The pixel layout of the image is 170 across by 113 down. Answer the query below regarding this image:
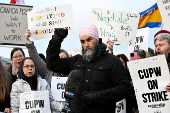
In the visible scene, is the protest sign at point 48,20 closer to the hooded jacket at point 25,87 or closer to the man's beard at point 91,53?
the hooded jacket at point 25,87

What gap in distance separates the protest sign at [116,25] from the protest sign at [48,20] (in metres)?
0.95

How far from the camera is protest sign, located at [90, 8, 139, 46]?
688 centimetres

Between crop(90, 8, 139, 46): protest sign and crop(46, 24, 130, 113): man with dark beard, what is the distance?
10.4ft

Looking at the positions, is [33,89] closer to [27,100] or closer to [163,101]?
[27,100]

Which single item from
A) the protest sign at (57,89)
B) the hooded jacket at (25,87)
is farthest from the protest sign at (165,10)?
the hooded jacket at (25,87)

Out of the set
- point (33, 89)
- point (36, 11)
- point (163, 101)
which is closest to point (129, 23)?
point (36, 11)

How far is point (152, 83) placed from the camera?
12.6ft

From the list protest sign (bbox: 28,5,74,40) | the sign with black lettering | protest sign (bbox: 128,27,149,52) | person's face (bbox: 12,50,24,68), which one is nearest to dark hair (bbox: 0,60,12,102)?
person's face (bbox: 12,50,24,68)

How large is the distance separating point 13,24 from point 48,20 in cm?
89

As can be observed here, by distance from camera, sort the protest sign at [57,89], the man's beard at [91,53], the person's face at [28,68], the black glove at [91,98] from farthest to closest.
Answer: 1. the protest sign at [57,89]
2. the person's face at [28,68]
3. the man's beard at [91,53]
4. the black glove at [91,98]

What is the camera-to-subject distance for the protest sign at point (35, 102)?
4.89m

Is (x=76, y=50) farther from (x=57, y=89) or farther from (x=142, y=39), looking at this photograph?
(x=57, y=89)

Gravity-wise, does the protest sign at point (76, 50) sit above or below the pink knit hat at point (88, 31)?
above

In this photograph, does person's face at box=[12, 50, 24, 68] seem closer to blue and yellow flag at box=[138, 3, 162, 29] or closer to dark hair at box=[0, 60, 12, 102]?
dark hair at box=[0, 60, 12, 102]
